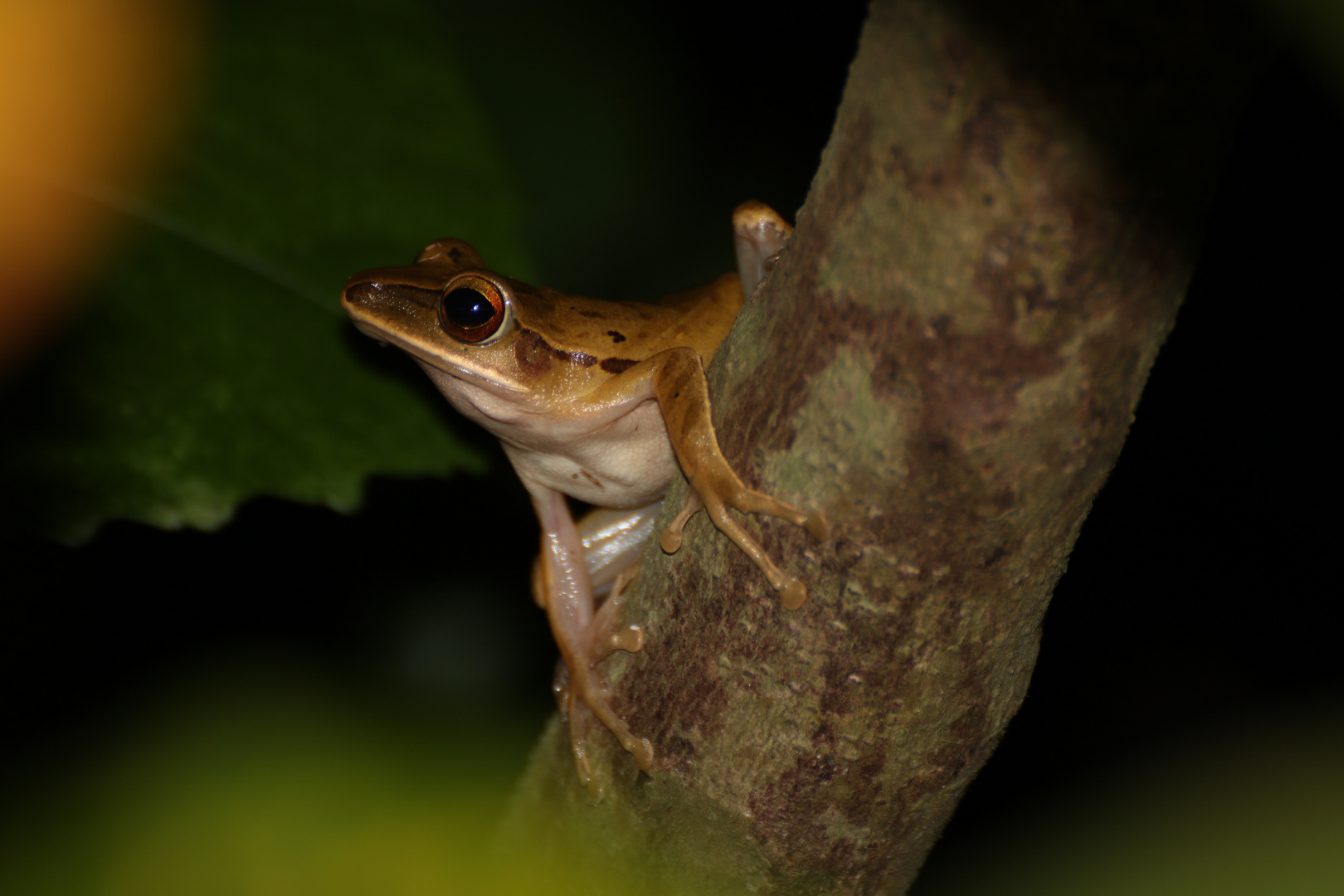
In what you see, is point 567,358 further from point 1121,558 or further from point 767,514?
point 1121,558

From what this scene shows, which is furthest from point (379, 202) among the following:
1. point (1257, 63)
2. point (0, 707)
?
point (1257, 63)

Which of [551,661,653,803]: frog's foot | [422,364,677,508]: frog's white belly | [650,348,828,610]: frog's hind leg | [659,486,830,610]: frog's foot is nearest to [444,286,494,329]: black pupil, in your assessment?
[422,364,677,508]: frog's white belly

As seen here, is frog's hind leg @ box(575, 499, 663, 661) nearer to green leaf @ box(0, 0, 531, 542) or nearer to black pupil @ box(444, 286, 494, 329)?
green leaf @ box(0, 0, 531, 542)

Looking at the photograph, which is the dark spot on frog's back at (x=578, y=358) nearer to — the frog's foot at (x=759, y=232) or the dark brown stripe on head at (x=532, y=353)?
the dark brown stripe on head at (x=532, y=353)

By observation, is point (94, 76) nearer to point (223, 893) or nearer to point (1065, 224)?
point (223, 893)

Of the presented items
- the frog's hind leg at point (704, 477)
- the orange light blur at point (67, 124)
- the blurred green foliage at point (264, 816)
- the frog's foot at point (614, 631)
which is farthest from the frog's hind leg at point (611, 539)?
the blurred green foliage at point (264, 816)

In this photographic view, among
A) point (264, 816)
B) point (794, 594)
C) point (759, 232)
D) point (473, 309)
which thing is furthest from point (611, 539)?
point (264, 816)
